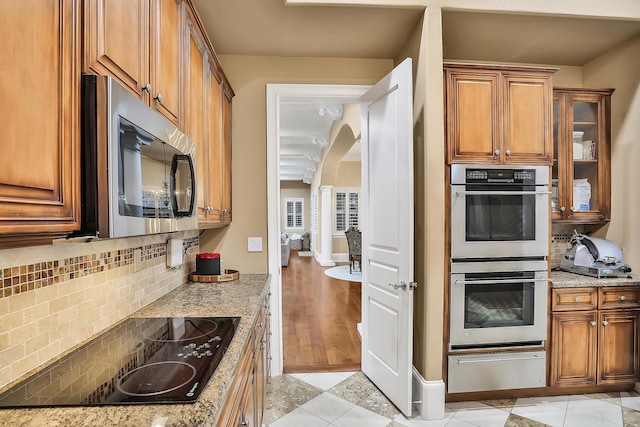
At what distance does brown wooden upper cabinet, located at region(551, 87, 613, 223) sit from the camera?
9.31 feet

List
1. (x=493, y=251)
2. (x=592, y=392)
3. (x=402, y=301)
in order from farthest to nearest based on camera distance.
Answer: (x=592, y=392), (x=493, y=251), (x=402, y=301)

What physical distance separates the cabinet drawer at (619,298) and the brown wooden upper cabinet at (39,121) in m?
3.26

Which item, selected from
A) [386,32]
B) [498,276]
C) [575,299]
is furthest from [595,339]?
[386,32]

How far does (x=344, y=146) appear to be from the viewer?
6.87 meters

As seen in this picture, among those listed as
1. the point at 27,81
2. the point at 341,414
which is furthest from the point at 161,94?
the point at 341,414

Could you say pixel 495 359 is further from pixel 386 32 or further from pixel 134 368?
pixel 386 32

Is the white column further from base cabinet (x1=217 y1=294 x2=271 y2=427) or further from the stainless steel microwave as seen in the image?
the stainless steel microwave

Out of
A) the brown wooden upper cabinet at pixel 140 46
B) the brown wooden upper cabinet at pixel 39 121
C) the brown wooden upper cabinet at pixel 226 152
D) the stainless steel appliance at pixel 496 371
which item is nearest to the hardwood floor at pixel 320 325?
the stainless steel appliance at pixel 496 371

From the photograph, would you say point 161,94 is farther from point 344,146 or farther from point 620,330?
point 344,146

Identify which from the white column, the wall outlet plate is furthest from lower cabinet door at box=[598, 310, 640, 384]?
the white column

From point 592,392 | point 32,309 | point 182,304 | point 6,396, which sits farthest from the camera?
point 592,392

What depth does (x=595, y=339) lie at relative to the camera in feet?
8.47

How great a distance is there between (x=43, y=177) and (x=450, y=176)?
2.26 metres

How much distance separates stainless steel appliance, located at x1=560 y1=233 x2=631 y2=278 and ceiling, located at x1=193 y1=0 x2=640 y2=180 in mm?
1548
